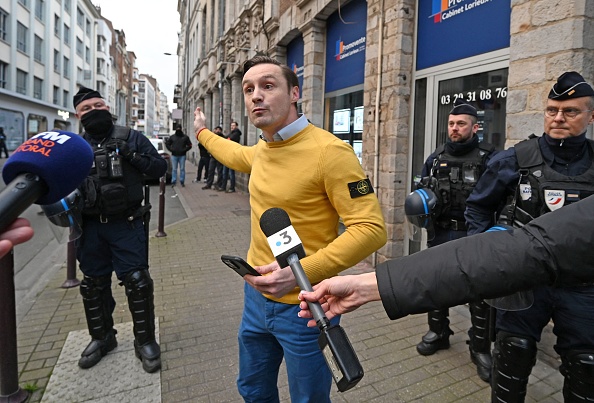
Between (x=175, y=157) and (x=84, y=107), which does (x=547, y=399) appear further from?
(x=175, y=157)

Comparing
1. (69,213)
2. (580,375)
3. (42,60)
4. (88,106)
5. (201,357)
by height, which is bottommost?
(201,357)

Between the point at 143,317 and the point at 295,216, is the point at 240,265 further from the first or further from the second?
the point at 143,317

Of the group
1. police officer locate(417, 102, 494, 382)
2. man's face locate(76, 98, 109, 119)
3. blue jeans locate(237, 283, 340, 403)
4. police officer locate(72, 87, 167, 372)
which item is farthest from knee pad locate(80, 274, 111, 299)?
police officer locate(417, 102, 494, 382)

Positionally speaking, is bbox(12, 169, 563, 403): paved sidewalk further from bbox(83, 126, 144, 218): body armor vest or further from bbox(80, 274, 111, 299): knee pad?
bbox(83, 126, 144, 218): body armor vest

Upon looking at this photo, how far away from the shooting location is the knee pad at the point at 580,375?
2088 millimetres

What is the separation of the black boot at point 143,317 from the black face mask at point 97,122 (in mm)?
1158

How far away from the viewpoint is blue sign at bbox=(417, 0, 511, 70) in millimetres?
4258

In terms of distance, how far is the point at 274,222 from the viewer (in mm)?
1395

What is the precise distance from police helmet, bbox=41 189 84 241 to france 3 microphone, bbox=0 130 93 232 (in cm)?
151

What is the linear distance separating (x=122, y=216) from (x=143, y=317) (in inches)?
33.2

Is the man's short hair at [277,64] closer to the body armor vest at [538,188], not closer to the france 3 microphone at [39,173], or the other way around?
the france 3 microphone at [39,173]

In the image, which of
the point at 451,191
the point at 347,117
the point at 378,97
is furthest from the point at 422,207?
the point at 347,117

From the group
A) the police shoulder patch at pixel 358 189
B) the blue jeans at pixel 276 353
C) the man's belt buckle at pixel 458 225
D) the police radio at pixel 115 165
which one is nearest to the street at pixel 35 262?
the police radio at pixel 115 165

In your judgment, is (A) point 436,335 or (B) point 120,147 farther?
(A) point 436,335
